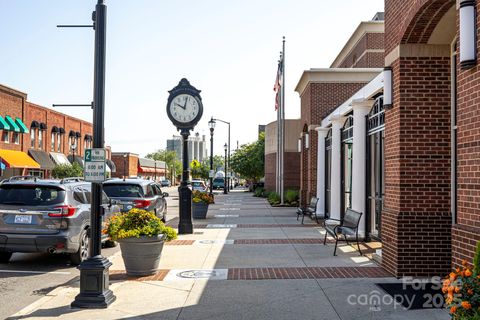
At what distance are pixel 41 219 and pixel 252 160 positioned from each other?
50201 millimetres

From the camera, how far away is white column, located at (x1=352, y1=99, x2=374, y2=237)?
45.6 feet

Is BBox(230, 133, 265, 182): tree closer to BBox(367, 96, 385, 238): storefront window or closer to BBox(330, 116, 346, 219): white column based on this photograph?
BBox(330, 116, 346, 219): white column

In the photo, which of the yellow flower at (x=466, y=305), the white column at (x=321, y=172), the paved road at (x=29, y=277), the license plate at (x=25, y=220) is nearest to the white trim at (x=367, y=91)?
the white column at (x=321, y=172)

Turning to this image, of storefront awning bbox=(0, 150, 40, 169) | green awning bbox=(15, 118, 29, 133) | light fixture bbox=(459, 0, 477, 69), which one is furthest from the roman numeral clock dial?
green awning bbox=(15, 118, 29, 133)

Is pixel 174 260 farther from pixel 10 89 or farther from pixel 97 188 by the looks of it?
pixel 10 89

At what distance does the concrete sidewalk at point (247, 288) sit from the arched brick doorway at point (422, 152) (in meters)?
0.77

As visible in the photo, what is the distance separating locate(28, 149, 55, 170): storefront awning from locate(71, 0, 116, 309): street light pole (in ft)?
122

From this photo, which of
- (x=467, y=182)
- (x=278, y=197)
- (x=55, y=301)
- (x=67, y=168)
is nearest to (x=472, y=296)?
(x=467, y=182)

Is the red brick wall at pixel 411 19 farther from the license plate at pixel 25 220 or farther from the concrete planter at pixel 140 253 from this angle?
the license plate at pixel 25 220

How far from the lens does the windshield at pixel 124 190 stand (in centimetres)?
1574

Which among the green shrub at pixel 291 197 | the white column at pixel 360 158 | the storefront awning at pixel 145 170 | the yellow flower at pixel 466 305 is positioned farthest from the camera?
the storefront awning at pixel 145 170

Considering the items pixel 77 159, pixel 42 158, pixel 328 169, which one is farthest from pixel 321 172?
pixel 77 159

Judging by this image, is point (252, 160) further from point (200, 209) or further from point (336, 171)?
point (336, 171)

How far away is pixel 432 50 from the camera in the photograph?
9031 mm
